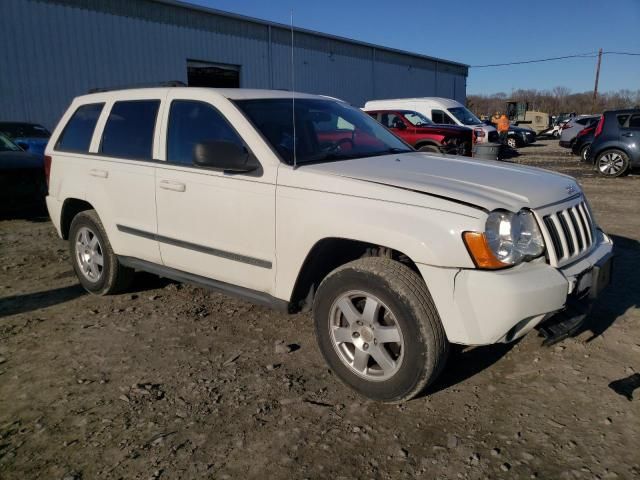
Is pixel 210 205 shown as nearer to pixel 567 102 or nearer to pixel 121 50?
pixel 121 50

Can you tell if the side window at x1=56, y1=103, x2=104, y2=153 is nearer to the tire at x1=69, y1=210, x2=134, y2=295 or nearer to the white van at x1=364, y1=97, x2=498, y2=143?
the tire at x1=69, y1=210, x2=134, y2=295

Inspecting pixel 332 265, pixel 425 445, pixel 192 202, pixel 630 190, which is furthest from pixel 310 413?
pixel 630 190

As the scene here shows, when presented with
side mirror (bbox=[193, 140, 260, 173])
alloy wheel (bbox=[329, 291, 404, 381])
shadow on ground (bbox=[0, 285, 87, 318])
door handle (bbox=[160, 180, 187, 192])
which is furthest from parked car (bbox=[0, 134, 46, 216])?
alloy wheel (bbox=[329, 291, 404, 381])

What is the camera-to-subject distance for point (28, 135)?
1111cm

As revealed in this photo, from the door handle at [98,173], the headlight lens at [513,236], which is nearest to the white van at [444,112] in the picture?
the door handle at [98,173]

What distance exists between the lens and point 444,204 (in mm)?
2602

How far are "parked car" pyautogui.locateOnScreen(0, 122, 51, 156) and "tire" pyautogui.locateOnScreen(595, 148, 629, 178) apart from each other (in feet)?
42.8

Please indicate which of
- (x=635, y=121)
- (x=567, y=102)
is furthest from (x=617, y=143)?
(x=567, y=102)

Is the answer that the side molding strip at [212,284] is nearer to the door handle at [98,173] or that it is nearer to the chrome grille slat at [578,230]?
the door handle at [98,173]

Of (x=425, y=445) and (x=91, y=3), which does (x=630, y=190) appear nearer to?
(x=425, y=445)

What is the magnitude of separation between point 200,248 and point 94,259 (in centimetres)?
160

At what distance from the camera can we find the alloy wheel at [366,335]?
2.84m

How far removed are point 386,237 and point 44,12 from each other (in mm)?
16026

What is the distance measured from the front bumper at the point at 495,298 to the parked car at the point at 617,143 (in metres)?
11.7
